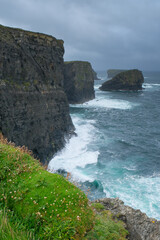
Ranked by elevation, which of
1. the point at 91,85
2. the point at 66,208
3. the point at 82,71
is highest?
the point at 82,71

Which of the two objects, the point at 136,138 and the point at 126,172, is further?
the point at 136,138

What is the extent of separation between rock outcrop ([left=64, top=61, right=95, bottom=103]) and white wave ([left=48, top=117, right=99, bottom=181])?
37747 millimetres

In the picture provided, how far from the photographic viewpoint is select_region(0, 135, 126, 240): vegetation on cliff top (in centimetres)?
507

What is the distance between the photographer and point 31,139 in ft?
77.6

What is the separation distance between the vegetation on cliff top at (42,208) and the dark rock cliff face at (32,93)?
11248mm

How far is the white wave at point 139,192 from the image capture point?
1672 centimetres

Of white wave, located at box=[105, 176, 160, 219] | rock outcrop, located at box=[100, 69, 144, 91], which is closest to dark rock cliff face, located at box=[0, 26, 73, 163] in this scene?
white wave, located at box=[105, 176, 160, 219]

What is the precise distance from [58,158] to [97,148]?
23.7ft

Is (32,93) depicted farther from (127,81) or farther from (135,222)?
(127,81)

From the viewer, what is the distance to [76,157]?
2748cm

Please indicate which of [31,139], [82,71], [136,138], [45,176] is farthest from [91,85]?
[45,176]

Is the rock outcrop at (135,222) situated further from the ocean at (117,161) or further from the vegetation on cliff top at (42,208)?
the ocean at (117,161)

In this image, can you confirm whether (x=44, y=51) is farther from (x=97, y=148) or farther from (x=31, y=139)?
(x=97, y=148)

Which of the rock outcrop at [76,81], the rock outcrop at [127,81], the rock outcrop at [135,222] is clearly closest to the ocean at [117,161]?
the rock outcrop at [135,222]
